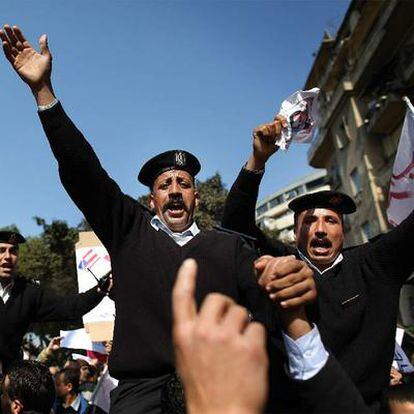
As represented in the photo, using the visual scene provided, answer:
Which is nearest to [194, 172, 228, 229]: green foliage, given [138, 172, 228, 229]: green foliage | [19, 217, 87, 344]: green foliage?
[138, 172, 228, 229]: green foliage

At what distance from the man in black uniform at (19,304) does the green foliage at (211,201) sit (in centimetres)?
1501

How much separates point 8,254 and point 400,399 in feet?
11.2

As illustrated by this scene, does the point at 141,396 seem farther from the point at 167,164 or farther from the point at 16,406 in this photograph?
the point at 16,406

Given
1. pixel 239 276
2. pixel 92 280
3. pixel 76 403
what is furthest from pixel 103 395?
pixel 239 276

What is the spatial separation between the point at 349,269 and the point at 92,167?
4.85 feet

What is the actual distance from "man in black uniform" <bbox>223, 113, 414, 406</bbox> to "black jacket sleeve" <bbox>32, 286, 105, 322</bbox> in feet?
6.75

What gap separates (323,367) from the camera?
125 cm

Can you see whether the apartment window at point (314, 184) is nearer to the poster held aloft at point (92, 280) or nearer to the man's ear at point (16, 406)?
the poster held aloft at point (92, 280)

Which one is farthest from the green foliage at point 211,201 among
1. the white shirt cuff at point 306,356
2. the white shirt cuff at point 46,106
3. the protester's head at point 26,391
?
the white shirt cuff at point 306,356

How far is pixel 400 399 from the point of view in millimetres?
2398

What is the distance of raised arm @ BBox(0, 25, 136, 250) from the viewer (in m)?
2.42

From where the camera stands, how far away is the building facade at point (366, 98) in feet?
60.8

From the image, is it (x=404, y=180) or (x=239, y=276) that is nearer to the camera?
(x=239, y=276)

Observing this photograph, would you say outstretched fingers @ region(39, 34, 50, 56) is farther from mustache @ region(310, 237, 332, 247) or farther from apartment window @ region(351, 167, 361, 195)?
apartment window @ region(351, 167, 361, 195)
